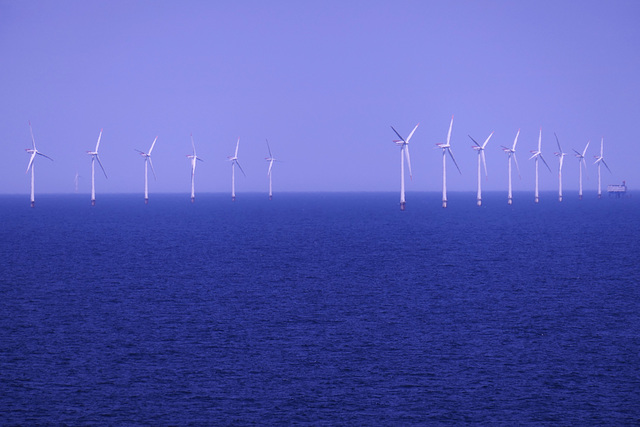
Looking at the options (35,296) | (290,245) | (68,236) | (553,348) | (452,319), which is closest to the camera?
(553,348)

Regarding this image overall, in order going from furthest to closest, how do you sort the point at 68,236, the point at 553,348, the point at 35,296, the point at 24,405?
the point at 68,236 < the point at 35,296 < the point at 553,348 < the point at 24,405

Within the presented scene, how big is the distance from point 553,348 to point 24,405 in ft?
76.7

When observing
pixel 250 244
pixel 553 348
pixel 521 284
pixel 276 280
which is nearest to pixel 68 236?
pixel 250 244

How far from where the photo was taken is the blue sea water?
1093 inches

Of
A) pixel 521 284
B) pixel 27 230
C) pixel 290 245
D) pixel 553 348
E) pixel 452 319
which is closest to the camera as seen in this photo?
pixel 553 348

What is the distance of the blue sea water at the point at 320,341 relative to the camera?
91.1ft

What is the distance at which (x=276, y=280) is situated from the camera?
202ft

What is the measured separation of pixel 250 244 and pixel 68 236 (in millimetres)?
33182

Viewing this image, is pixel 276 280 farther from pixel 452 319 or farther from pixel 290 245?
pixel 290 245

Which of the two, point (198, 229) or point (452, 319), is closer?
point (452, 319)

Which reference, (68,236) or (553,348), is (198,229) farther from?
(553,348)

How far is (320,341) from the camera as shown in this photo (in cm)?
3797

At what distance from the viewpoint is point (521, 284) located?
192ft

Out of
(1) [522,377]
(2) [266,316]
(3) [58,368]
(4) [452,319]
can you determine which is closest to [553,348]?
(1) [522,377]
